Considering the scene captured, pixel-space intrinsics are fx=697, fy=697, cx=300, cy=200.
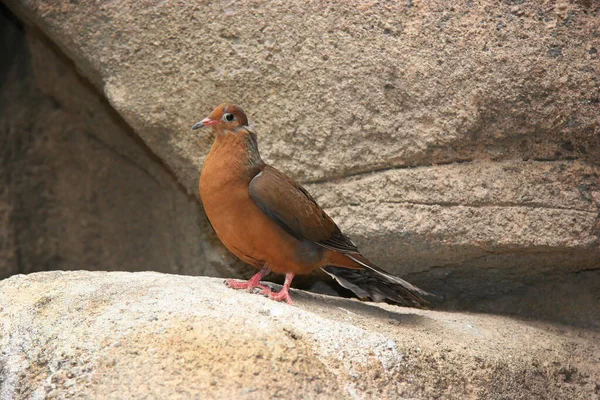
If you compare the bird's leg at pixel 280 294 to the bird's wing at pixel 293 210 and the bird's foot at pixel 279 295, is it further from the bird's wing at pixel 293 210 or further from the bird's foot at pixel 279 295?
the bird's wing at pixel 293 210

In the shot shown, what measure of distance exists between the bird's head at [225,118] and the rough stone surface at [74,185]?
1.74 m

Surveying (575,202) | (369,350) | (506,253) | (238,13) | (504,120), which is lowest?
(369,350)

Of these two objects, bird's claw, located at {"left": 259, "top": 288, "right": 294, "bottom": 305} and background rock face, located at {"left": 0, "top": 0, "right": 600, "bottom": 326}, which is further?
background rock face, located at {"left": 0, "top": 0, "right": 600, "bottom": 326}

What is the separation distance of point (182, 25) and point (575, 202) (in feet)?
8.36

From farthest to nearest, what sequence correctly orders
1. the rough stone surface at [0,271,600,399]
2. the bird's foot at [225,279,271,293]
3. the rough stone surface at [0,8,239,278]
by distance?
the rough stone surface at [0,8,239,278]
the bird's foot at [225,279,271,293]
the rough stone surface at [0,271,600,399]

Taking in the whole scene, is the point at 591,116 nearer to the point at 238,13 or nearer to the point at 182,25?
the point at 238,13

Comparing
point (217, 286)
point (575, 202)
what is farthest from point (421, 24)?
point (217, 286)

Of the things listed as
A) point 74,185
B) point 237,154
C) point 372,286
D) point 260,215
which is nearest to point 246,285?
point 260,215

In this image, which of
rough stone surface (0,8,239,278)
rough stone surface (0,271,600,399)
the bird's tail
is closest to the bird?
the bird's tail

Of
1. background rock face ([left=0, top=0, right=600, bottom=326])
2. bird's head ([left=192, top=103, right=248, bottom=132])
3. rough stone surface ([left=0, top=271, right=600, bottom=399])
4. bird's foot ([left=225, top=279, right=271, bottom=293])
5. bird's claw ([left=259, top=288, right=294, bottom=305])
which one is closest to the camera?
rough stone surface ([left=0, top=271, right=600, bottom=399])

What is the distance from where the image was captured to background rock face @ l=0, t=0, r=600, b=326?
3.84m

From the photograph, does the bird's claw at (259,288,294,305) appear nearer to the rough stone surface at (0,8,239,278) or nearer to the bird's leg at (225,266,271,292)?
the bird's leg at (225,266,271,292)

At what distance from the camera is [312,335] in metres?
2.95

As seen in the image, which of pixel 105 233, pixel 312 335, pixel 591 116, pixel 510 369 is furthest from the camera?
pixel 105 233
